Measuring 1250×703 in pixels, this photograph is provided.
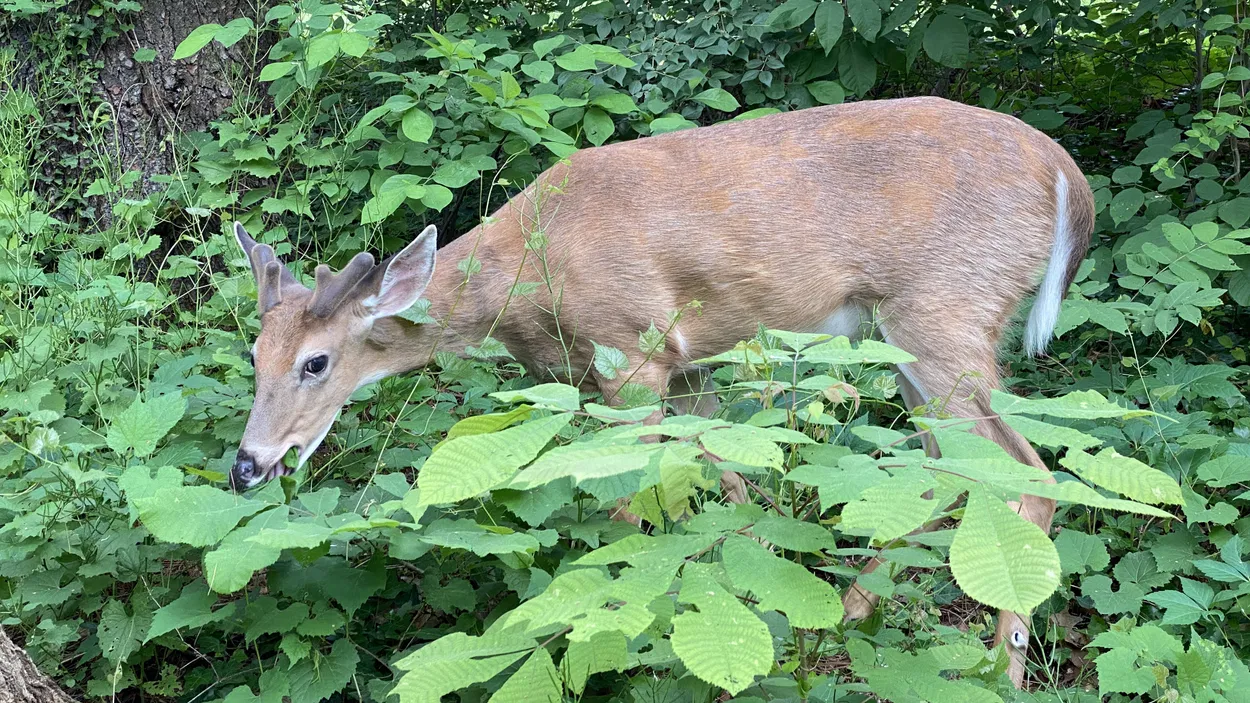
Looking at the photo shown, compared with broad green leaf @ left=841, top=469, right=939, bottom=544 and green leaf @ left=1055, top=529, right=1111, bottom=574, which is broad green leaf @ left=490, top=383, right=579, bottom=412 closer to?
broad green leaf @ left=841, top=469, right=939, bottom=544

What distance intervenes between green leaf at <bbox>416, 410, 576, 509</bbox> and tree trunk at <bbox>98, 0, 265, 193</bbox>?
545 centimetres

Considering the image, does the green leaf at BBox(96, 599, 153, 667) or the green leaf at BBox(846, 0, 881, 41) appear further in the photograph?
the green leaf at BBox(846, 0, 881, 41)

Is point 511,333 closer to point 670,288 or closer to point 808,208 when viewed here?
point 670,288

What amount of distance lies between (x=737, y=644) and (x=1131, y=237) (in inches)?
180

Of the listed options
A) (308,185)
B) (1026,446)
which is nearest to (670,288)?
(1026,446)

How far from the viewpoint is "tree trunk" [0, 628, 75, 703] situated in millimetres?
2604

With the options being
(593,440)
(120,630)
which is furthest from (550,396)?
(120,630)

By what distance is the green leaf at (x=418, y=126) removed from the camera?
5.46 metres

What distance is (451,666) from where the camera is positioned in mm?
1924

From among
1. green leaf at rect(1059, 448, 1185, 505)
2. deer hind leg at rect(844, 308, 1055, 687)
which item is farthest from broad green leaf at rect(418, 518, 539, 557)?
deer hind leg at rect(844, 308, 1055, 687)

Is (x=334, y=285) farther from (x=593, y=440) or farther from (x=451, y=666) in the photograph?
(x=593, y=440)

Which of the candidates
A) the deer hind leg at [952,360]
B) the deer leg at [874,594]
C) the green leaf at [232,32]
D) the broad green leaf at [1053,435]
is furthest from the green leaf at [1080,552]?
the green leaf at [232,32]

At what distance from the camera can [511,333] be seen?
4.78 metres

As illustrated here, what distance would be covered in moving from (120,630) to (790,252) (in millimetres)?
2966
